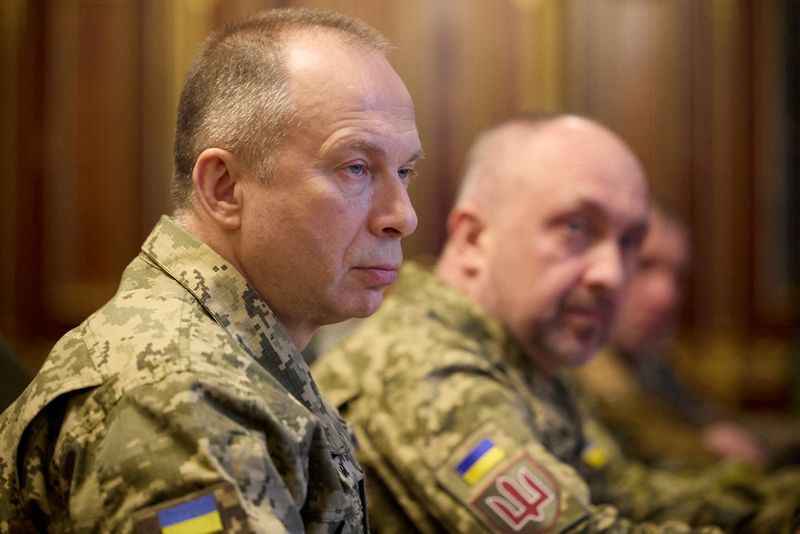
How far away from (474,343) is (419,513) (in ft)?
1.13

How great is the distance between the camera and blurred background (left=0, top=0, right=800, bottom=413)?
4.57 metres

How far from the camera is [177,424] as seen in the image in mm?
859

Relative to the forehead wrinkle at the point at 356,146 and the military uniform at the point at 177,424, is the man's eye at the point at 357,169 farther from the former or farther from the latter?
the military uniform at the point at 177,424

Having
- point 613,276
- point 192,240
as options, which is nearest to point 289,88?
point 192,240

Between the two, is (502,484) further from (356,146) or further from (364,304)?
(356,146)

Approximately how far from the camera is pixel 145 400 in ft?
2.91

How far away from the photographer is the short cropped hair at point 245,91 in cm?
108

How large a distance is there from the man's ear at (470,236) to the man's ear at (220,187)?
0.85m

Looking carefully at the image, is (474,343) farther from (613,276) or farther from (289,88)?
(289,88)

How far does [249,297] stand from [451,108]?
3.64 meters

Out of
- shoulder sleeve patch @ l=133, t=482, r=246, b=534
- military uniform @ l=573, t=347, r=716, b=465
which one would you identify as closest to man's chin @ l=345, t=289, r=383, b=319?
Answer: shoulder sleeve patch @ l=133, t=482, r=246, b=534

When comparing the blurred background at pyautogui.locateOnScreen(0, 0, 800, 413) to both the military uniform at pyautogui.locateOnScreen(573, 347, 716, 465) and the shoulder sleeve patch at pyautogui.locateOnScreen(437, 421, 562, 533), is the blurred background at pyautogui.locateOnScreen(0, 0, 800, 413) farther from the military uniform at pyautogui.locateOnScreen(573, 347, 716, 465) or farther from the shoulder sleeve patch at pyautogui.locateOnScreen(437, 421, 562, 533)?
the shoulder sleeve patch at pyautogui.locateOnScreen(437, 421, 562, 533)

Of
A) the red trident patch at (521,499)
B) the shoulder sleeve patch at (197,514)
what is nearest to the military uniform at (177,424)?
the shoulder sleeve patch at (197,514)

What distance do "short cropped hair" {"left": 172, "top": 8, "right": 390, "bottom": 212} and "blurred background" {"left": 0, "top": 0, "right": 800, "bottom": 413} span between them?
3342 mm
